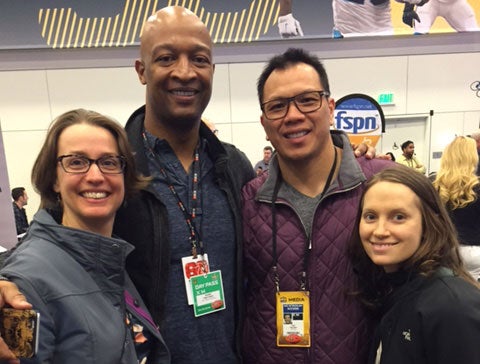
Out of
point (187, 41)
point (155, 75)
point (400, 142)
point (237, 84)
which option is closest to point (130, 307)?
point (155, 75)

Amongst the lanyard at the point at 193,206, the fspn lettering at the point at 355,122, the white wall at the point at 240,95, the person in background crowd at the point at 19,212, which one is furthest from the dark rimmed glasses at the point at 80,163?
the white wall at the point at 240,95

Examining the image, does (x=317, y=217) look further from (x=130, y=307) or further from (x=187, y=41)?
(x=187, y=41)

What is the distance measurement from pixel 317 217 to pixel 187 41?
0.90 metres

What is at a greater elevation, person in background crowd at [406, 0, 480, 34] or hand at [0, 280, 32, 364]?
person in background crowd at [406, 0, 480, 34]

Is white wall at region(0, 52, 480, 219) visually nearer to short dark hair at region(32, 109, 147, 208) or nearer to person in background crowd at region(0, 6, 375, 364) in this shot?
person in background crowd at region(0, 6, 375, 364)

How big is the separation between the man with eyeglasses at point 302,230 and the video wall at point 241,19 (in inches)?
262

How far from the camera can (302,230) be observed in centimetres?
152

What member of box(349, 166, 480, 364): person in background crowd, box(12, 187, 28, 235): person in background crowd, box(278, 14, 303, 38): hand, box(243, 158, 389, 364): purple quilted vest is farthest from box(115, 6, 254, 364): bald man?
box(278, 14, 303, 38): hand

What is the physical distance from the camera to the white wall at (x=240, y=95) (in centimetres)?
771

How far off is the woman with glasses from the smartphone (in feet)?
0.33

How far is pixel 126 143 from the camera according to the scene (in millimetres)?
1377

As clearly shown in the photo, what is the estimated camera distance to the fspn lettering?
3414 mm

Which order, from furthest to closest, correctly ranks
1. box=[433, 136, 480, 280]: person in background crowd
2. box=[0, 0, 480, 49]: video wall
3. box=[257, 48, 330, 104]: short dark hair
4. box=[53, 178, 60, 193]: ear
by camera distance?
box=[0, 0, 480, 49]: video wall → box=[433, 136, 480, 280]: person in background crowd → box=[257, 48, 330, 104]: short dark hair → box=[53, 178, 60, 193]: ear

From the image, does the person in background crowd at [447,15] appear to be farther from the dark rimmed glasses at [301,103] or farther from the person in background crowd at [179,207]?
the person in background crowd at [179,207]
